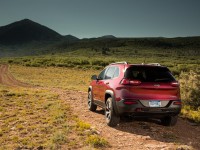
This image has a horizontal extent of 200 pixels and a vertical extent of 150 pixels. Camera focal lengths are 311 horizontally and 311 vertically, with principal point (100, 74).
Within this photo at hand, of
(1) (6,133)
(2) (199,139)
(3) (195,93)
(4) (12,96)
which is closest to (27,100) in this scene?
(4) (12,96)

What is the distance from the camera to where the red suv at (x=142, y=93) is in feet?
28.0

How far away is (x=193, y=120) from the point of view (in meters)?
11.7

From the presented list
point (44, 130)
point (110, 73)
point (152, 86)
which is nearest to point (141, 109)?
point (152, 86)

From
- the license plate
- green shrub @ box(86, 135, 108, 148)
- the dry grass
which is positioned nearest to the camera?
green shrub @ box(86, 135, 108, 148)

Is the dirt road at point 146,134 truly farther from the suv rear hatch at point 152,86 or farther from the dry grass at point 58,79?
the dry grass at point 58,79

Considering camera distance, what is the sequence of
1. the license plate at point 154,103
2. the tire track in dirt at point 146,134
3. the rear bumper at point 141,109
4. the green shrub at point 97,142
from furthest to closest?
the license plate at point 154,103 < the rear bumper at point 141,109 < the tire track in dirt at point 146,134 < the green shrub at point 97,142

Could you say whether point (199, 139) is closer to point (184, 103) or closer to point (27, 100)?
point (184, 103)

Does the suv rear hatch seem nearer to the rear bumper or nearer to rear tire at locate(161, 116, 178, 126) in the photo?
the rear bumper

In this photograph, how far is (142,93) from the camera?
8570 mm

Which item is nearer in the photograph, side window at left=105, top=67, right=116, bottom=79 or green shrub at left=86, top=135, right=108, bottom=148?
green shrub at left=86, top=135, right=108, bottom=148

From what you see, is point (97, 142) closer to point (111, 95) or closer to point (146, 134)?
point (146, 134)

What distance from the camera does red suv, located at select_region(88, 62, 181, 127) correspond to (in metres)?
8.54

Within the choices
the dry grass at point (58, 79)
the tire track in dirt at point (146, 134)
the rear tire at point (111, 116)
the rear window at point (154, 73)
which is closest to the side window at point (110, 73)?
the rear tire at point (111, 116)

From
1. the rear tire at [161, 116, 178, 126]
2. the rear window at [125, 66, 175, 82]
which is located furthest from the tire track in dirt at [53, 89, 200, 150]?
the rear window at [125, 66, 175, 82]
